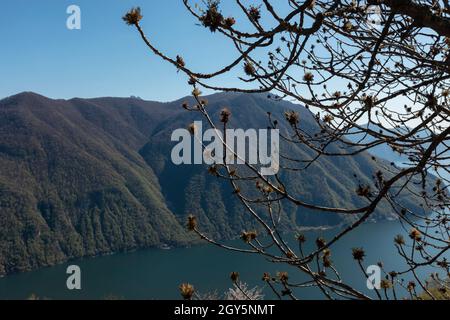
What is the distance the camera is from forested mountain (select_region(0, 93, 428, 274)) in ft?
358

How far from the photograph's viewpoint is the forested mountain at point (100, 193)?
358 feet

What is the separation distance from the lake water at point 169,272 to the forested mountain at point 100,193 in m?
8.58

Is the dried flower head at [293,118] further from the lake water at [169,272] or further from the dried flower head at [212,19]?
the lake water at [169,272]

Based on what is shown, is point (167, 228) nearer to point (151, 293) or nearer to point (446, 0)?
point (151, 293)

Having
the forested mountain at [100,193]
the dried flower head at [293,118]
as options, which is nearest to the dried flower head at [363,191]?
the dried flower head at [293,118]

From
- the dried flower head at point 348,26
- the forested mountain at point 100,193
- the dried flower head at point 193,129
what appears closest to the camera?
the dried flower head at point 348,26

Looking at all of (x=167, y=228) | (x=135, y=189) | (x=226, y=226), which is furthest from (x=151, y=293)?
(x=135, y=189)

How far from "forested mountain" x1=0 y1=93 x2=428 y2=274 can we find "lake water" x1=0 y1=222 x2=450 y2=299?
858 cm

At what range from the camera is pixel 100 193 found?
127 m

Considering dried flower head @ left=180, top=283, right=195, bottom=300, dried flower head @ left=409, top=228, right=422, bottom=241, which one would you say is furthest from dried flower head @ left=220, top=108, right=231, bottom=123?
dried flower head @ left=409, top=228, right=422, bottom=241
